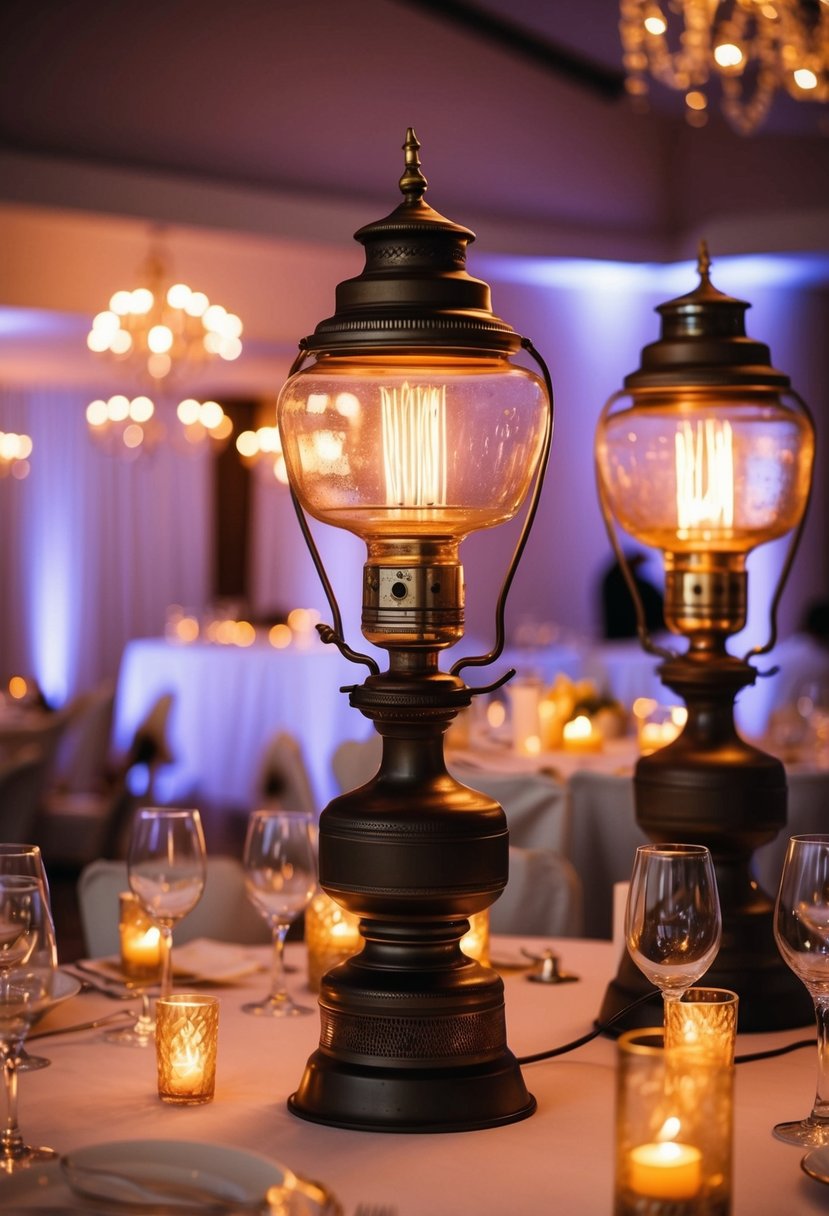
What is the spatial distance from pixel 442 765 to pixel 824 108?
30.4 feet

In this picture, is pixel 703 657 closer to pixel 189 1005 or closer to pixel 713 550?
pixel 713 550

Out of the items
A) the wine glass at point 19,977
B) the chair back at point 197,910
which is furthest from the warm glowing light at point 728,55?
the wine glass at point 19,977

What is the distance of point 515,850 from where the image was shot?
8.77 feet

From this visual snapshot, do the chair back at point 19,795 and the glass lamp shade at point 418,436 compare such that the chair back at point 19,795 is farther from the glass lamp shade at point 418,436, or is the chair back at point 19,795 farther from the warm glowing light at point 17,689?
the glass lamp shade at point 418,436

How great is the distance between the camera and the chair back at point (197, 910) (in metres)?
2.55

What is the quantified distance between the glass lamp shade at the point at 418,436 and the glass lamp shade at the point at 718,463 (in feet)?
1.61

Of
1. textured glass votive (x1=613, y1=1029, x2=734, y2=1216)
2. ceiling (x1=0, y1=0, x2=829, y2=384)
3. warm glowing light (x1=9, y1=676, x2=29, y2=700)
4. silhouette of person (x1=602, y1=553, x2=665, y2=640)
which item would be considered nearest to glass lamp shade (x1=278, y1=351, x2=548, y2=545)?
textured glass votive (x1=613, y1=1029, x2=734, y2=1216)

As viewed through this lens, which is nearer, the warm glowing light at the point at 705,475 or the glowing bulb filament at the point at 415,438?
the glowing bulb filament at the point at 415,438

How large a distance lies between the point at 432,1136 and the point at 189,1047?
24 cm

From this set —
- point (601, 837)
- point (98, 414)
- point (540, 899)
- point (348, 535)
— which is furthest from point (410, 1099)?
point (348, 535)

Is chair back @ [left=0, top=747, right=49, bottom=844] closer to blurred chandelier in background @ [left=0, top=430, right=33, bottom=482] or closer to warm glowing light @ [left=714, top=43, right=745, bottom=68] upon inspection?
A: warm glowing light @ [left=714, top=43, right=745, bottom=68]

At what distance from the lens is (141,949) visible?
6.19ft

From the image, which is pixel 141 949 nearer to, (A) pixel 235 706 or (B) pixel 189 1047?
(B) pixel 189 1047

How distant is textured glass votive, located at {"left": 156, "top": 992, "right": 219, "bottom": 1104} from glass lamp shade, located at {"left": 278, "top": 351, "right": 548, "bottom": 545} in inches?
18.8
